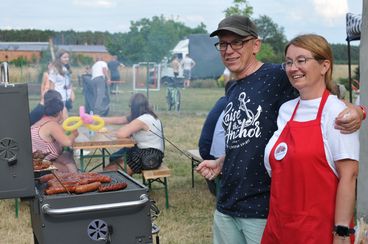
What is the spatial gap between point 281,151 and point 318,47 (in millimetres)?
410

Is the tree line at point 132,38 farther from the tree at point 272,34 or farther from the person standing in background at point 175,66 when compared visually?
the tree at point 272,34

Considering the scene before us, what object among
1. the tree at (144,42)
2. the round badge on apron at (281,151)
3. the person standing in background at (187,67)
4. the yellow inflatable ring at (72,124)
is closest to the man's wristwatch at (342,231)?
the round badge on apron at (281,151)

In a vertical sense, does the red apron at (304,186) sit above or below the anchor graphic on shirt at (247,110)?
below

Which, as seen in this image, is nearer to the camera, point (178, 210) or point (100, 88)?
point (178, 210)

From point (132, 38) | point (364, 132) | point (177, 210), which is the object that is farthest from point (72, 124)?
point (132, 38)

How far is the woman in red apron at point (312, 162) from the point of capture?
6.51 feet

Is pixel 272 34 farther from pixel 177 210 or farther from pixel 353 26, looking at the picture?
pixel 177 210

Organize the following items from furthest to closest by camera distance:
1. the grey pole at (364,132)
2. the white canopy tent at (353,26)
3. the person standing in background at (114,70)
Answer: the person standing in background at (114,70) < the white canopy tent at (353,26) < the grey pole at (364,132)

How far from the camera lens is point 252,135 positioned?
7.75 ft

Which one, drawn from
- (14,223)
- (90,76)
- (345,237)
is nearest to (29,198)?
(345,237)

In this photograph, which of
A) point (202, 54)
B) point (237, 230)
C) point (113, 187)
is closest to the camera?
point (237, 230)

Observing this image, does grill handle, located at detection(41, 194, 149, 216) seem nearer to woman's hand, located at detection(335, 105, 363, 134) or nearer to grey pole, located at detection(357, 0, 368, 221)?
woman's hand, located at detection(335, 105, 363, 134)

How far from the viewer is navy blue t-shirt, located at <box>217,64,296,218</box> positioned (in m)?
2.35

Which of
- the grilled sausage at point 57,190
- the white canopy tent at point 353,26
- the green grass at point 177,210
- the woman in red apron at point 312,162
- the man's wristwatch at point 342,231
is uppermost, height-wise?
the white canopy tent at point 353,26
